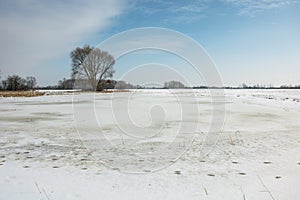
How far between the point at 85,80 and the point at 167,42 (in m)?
37.4

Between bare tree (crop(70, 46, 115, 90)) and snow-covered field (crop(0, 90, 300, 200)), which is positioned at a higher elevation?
bare tree (crop(70, 46, 115, 90))

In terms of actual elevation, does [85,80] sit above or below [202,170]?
above

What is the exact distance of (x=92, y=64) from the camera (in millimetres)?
42344

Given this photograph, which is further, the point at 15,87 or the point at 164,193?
the point at 15,87

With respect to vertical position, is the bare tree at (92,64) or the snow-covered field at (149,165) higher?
the bare tree at (92,64)

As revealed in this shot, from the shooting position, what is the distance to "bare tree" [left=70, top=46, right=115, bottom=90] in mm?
39875

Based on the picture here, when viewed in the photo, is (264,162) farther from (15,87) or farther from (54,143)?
(15,87)

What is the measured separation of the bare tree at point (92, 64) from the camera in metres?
39.9

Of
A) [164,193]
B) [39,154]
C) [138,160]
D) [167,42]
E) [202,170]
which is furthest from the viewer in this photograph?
[167,42]

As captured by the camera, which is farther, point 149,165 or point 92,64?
point 92,64

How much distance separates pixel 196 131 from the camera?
7.68m

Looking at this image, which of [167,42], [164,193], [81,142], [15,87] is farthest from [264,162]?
[15,87]

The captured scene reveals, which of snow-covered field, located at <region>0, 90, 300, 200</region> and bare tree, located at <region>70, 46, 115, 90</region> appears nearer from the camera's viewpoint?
snow-covered field, located at <region>0, 90, 300, 200</region>

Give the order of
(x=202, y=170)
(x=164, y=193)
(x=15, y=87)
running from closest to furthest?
(x=164, y=193) → (x=202, y=170) → (x=15, y=87)
